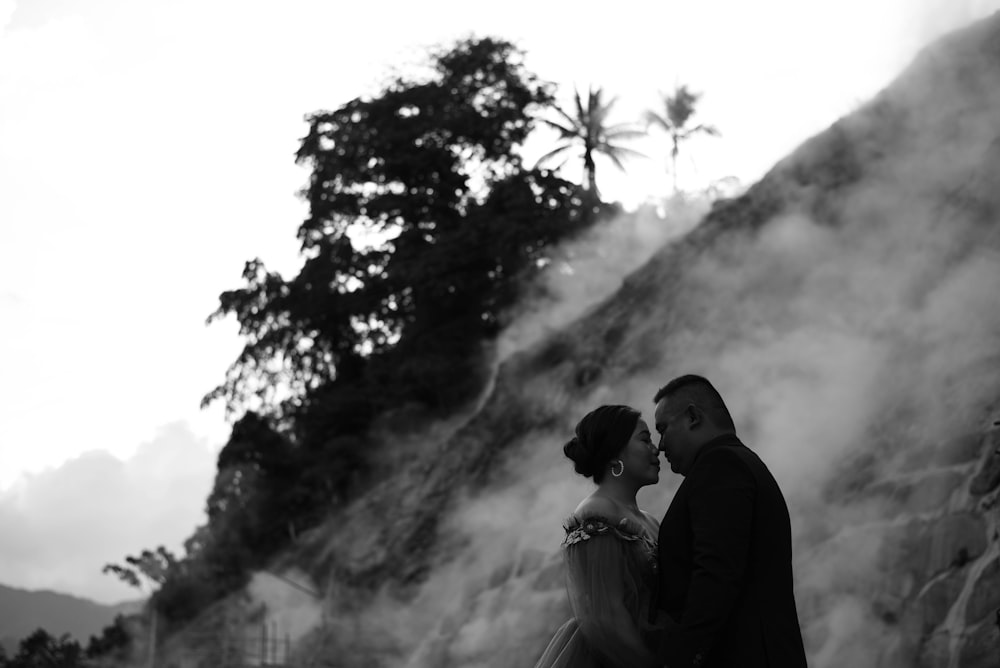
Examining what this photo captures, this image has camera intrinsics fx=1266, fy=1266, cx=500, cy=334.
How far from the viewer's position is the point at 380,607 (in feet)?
72.7

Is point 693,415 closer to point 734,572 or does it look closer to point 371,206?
point 734,572

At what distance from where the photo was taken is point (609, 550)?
426 centimetres

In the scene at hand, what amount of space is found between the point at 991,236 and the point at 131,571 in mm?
35250

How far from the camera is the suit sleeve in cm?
360

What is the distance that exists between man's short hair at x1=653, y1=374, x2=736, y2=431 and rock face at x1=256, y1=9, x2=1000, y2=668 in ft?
15.9

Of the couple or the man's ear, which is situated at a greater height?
the man's ear

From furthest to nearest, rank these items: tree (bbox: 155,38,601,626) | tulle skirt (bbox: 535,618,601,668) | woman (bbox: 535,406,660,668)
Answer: tree (bbox: 155,38,601,626) → tulle skirt (bbox: 535,618,601,668) → woman (bbox: 535,406,660,668)

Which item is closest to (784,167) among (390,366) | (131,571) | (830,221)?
(830,221)

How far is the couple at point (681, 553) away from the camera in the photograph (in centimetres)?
365

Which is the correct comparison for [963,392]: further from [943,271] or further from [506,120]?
[506,120]

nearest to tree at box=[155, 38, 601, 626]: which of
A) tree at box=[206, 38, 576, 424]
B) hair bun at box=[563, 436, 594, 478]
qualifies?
tree at box=[206, 38, 576, 424]

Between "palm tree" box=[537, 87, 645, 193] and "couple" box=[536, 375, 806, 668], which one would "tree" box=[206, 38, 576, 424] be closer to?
"palm tree" box=[537, 87, 645, 193]

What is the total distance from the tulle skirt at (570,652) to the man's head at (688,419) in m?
0.73

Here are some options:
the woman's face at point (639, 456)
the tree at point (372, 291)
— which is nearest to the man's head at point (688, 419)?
the woman's face at point (639, 456)
